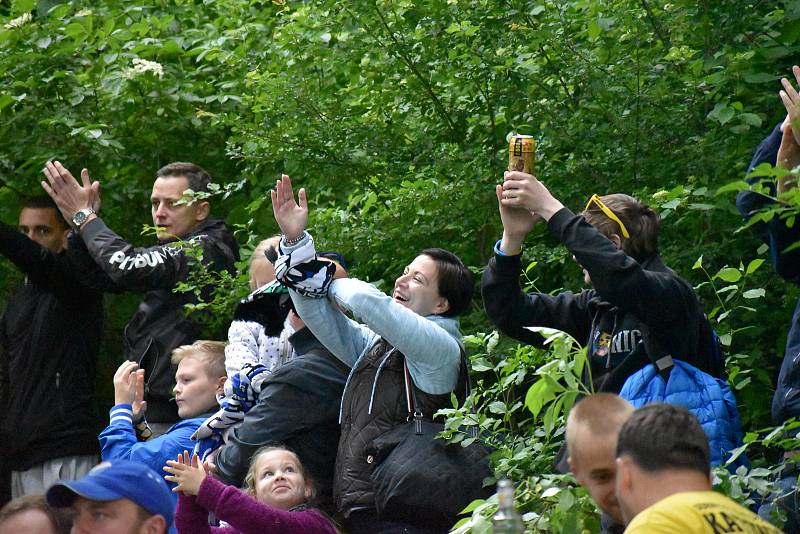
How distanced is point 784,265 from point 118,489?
240 centimetres

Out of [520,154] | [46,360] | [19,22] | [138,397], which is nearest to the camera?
[520,154]

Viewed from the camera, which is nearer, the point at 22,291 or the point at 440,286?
the point at 440,286

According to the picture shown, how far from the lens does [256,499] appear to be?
5180 mm

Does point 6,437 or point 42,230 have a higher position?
point 42,230

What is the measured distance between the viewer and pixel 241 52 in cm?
784

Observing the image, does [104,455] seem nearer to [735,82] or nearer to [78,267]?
[78,267]

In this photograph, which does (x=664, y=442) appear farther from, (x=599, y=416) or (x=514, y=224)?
(x=514, y=224)

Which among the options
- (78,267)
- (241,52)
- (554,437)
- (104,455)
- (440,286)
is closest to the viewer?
(554,437)

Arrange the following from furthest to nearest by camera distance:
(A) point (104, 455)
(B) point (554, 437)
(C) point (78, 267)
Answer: (C) point (78, 267)
(A) point (104, 455)
(B) point (554, 437)

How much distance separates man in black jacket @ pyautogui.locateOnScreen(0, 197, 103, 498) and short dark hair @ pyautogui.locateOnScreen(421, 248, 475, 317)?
238 cm

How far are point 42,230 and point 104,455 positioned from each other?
6.15 feet

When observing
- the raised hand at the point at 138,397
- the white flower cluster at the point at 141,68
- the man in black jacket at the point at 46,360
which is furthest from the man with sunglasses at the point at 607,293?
the white flower cluster at the point at 141,68

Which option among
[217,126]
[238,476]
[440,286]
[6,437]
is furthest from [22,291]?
[440,286]

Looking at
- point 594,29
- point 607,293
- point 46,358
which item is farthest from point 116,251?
point 607,293
